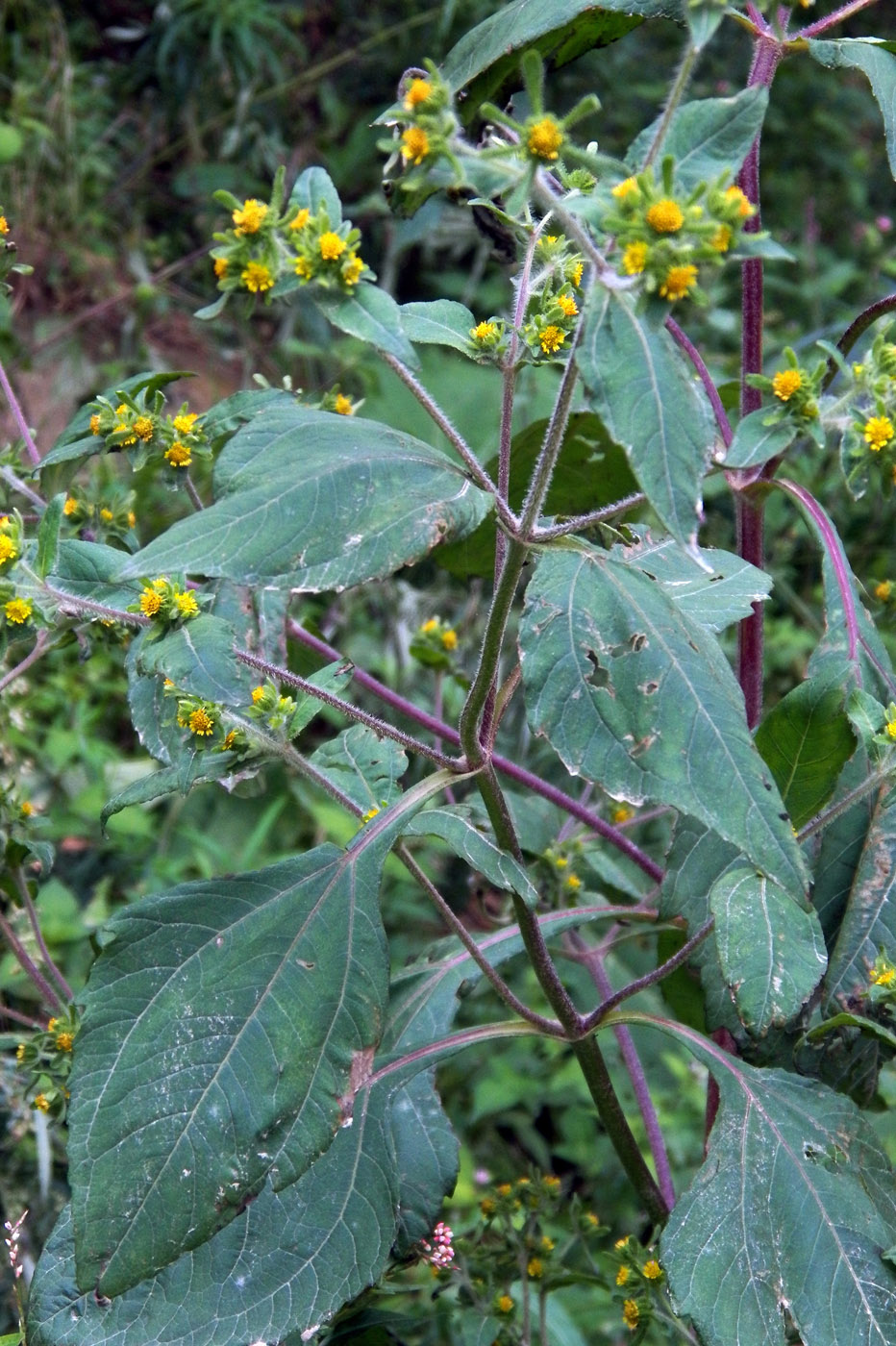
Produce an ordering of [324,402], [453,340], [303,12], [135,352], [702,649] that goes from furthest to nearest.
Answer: [303,12] < [135,352] < [324,402] < [453,340] < [702,649]

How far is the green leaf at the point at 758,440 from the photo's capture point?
39.6 inches

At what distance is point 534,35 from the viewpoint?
117cm

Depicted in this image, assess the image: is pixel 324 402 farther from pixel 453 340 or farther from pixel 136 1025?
pixel 136 1025

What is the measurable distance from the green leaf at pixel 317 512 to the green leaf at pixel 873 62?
22.2 inches

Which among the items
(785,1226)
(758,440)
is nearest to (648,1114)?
(785,1226)

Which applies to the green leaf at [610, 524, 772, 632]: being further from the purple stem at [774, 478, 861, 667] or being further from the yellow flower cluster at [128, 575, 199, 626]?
the yellow flower cluster at [128, 575, 199, 626]

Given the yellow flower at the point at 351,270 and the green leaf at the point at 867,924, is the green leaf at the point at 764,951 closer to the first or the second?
the green leaf at the point at 867,924

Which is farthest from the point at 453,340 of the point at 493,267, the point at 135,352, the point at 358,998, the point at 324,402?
the point at 493,267

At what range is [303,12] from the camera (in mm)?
3623

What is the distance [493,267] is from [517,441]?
8.34ft

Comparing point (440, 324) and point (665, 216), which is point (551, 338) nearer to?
point (440, 324)

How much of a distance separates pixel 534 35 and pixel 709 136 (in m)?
0.44

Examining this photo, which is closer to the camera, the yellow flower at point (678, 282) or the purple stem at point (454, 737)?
the yellow flower at point (678, 282)

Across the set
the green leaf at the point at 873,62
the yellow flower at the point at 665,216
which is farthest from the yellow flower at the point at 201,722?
the green leaf at the point at 873,62
